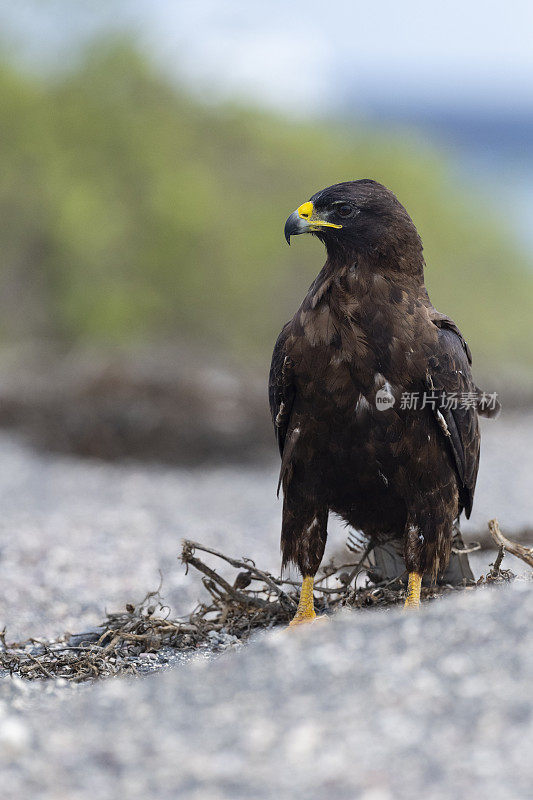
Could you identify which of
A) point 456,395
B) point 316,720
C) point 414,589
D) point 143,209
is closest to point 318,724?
point 316,720

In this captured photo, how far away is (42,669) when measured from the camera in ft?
14.9

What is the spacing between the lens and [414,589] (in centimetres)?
495

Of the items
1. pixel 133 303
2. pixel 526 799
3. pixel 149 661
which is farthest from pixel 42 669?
pixel 133 303

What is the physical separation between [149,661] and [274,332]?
62.1 ft

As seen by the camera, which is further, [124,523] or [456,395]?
[124,523]

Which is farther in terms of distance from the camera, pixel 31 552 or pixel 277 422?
pixel 31 552

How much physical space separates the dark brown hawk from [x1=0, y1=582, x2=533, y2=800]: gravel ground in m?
1.49

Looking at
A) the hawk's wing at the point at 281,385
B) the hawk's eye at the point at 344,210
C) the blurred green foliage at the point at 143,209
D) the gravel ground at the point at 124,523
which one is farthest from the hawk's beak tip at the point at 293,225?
the blurred green foliage at the point at 143,209

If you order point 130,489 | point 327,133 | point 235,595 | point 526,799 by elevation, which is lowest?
point 130,489

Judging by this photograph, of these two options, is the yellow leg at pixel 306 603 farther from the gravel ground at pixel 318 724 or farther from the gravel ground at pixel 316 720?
the gravel ground at pixel 318 724

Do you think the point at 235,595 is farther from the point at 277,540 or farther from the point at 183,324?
the point at 183,324

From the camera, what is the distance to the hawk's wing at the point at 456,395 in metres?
4.73

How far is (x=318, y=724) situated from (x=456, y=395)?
7.94ft

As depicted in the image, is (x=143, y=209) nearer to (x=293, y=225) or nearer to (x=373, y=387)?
(x=293, y=225)
